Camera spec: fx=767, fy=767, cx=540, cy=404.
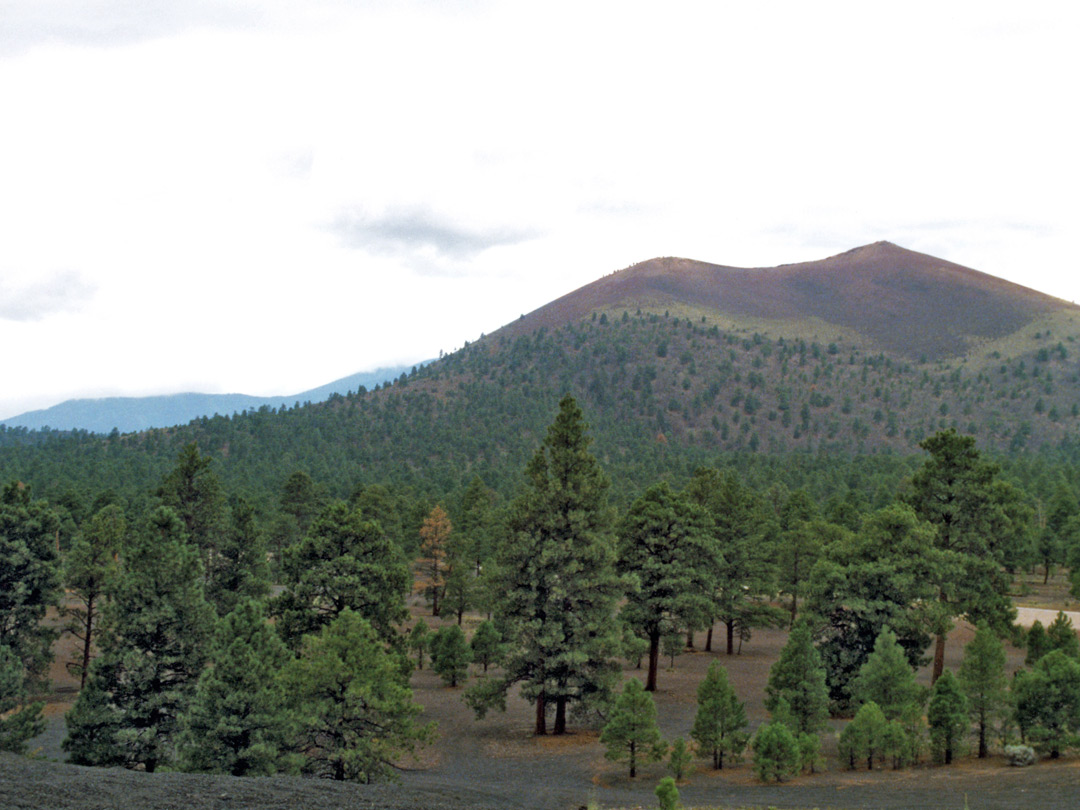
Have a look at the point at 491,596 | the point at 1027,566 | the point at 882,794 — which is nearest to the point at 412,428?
the point at 1027,566

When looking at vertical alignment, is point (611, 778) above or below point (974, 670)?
below

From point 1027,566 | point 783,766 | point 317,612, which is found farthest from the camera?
point 1027,566

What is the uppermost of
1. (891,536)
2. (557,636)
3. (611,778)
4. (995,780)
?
(891,536)

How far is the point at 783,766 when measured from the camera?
2547cm

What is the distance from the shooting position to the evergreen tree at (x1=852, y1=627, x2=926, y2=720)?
97.9 feet

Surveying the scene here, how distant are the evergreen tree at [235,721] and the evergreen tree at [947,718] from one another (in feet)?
→ 72.2

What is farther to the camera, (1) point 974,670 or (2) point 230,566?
(2) point 230,566

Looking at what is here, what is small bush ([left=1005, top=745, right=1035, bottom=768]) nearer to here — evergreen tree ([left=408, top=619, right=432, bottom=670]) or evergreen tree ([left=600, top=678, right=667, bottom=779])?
evergreen tree ([left=600, top=678, right=667, bottom=779])

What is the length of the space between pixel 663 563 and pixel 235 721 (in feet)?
74.9

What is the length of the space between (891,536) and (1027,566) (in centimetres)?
5696

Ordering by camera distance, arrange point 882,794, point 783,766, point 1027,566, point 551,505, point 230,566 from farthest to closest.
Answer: point 1027,566 < point 230,566 < point 551,505 < point 783,766 < point 882,794

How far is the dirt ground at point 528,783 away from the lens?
17984mm

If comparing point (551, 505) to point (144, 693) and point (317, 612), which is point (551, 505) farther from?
point (144, 693)

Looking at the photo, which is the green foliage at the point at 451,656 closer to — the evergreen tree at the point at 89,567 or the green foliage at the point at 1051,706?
the evergreen tree at the point at 89,567
